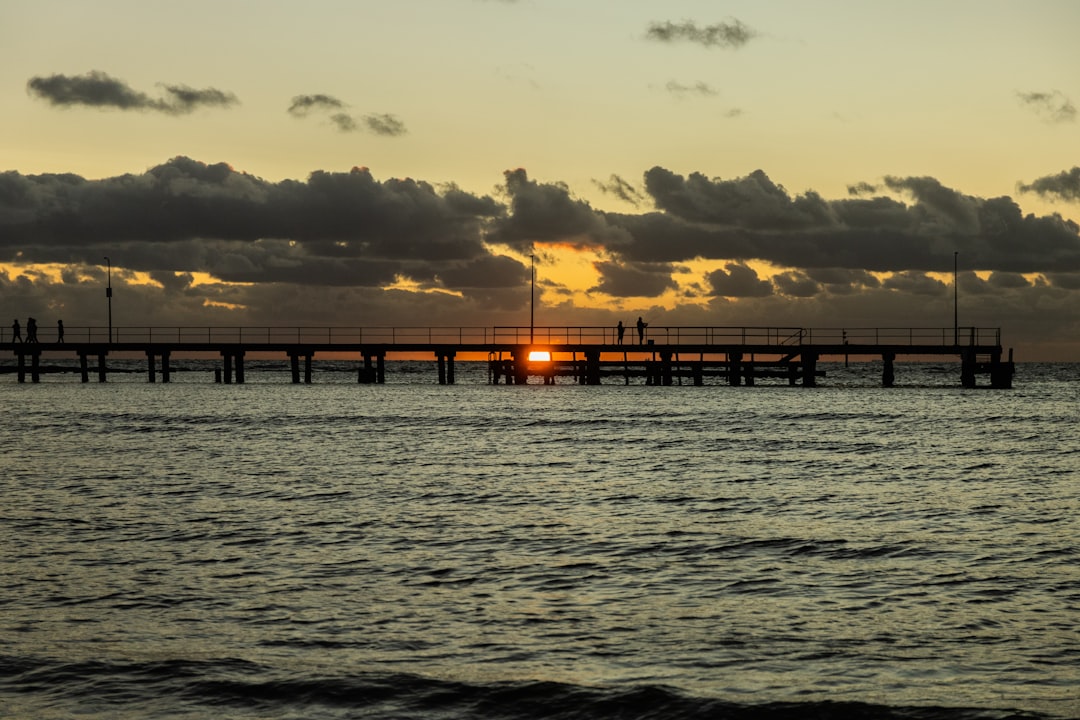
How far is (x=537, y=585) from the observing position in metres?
14.0

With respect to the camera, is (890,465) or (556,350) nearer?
(890,465)

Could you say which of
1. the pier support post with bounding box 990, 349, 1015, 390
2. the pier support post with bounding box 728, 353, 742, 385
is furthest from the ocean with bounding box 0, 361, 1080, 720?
the pier support post with bounding box 990, 349, 1015, 390

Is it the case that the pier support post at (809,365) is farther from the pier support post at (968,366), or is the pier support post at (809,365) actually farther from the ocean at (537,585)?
the ocean at (537,585)

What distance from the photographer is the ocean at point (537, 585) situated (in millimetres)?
9719

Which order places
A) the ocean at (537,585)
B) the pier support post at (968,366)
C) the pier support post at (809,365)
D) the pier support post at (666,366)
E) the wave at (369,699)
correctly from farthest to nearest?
the pier support post at (666,366) → the pier support post at (809,365) → the pier support post at (968,366) → the ocean at (537,585) → the wave at (369,699)

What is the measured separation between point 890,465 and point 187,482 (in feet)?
56.9

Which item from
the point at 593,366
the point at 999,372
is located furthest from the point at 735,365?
the point at 999,372

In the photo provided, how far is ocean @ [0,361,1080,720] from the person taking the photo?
972 cm

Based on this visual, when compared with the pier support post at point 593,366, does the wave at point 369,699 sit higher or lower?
lower

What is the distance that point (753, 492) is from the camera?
2392 cm

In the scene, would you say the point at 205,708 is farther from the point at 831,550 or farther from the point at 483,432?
the point at 483,432

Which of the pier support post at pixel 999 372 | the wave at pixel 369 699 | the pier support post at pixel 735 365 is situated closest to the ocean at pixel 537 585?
the wave at pixel 369 699

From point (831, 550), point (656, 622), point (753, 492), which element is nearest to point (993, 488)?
point (753, 492)

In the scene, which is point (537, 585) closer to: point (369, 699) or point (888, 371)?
point (369, 699)
